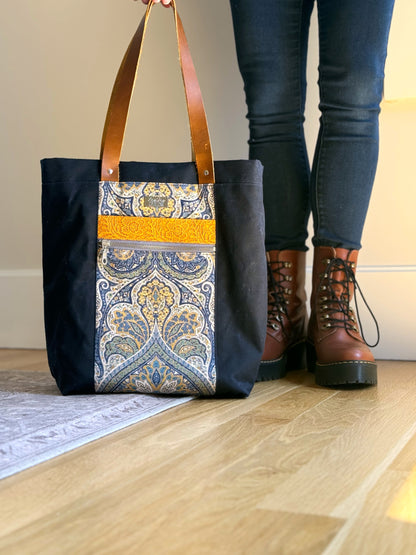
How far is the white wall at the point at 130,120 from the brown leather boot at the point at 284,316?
0.29m

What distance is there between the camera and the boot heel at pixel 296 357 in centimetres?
144

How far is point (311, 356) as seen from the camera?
4.56 ft

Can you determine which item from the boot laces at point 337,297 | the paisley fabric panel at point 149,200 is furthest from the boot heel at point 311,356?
the paisley fabric panel at point 149,200

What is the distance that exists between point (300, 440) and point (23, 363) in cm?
94

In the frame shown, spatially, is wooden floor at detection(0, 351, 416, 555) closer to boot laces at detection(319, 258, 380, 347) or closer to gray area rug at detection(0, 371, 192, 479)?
gray area rug at detection(0, 371, 192, 479)

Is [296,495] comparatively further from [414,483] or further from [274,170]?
[274,170]

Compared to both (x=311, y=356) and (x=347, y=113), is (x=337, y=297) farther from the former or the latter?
(x=347, y=113)

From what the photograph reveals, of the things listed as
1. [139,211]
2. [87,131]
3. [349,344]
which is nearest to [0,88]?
[87,131]

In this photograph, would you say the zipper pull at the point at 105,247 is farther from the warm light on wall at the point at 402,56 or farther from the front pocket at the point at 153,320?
the warm light on wall at the point at 402,56

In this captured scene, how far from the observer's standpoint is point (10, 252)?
2023 millimetres

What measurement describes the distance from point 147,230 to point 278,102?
0.46 meters

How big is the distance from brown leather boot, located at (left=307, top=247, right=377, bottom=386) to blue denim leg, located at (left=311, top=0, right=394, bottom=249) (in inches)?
1.6

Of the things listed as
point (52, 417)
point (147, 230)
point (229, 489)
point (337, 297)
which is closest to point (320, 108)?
point (337, 297)

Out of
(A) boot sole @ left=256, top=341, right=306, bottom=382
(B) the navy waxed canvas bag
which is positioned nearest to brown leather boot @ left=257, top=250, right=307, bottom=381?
(A) boot sole @ left=256, top=341, right=306, bottom=382
